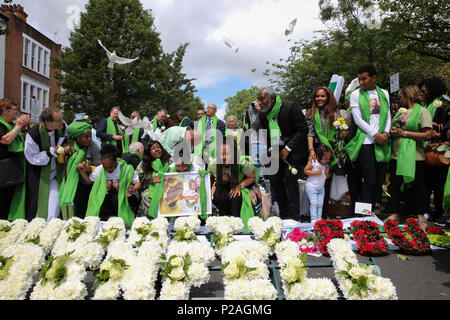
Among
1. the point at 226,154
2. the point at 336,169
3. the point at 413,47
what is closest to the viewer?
the point at 226,154

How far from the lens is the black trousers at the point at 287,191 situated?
478cm

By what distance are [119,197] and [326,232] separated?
2863mm

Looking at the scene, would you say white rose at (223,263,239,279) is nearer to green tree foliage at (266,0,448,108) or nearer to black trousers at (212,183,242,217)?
black trousers at (212,183,242,217)

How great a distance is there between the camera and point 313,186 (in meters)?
4.74

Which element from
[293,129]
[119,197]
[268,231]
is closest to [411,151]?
[293,129]

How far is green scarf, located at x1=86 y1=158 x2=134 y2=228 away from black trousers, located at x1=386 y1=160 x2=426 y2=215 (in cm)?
392

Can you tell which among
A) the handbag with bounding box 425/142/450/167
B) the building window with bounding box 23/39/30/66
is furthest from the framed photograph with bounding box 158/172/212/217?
the building window with bounding box 23/39/30/66

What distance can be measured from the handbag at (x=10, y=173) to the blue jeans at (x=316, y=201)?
4164 millimetres

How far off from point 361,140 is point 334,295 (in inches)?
124

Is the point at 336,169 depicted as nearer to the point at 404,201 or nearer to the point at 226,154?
the point at 404,201

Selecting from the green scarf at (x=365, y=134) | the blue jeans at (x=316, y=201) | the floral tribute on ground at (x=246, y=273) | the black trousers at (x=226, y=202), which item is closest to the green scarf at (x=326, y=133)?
the green scarf at (x=365, y=134)

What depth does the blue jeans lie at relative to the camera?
4.75m
